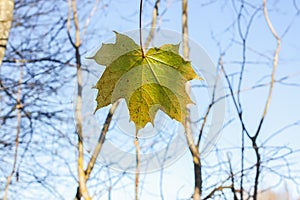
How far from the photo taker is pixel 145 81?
0.80 ft

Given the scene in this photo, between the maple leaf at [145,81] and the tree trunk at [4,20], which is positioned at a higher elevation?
the tree trunk at [4,20]

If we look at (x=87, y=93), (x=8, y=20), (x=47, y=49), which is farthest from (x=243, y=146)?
(x=47, y=49)

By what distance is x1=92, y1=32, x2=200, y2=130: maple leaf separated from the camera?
24 centimetres

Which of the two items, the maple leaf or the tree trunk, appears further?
the tree trunk

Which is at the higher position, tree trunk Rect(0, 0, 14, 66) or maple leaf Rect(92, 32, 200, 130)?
tree trunk Rect(0, 0, 14, 66)

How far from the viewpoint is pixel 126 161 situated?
1.25 feet

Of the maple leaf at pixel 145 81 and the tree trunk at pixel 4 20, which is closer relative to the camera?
the maple leaf at pixel 145 81

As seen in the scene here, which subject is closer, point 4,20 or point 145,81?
point 145,81

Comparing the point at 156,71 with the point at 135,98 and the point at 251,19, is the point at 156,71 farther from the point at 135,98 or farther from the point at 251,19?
the point at 251,19

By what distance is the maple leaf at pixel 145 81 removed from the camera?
0.79ft

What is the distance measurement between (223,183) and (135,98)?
935mm

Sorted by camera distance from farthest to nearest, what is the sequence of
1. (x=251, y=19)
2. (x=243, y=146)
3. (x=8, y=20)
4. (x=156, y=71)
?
(x=251, y=19), (x=243, y=146), (x=8, y=20), (x=156, y=71)

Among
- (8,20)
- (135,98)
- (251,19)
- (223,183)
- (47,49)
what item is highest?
(47,49)

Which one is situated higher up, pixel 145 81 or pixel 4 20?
pixel 4 20
